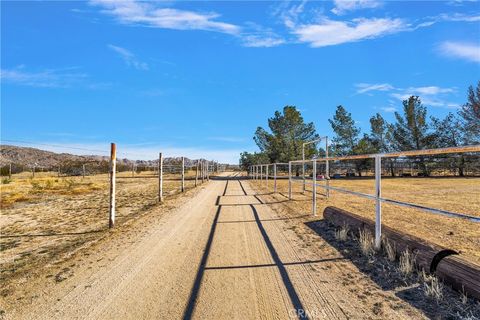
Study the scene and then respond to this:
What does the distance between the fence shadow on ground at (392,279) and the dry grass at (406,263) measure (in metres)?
0.06

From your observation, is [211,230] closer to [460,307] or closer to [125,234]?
[125,234]

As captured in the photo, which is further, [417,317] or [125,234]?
[125,234]

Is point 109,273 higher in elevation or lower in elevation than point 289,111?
lower

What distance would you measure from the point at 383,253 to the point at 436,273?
1218mm

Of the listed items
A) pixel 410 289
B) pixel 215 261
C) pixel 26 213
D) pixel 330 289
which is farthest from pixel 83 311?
pixel 26 213

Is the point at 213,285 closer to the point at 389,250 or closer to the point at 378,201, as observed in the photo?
the point at 389,250

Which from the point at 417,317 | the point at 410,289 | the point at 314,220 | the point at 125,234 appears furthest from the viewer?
the point at 314,220

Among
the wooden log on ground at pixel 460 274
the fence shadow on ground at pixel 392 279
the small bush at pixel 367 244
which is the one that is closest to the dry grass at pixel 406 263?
the fence shadow on ground at pixel 392 279

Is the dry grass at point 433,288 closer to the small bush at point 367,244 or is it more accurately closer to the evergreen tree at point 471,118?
the small bush at point 367,244

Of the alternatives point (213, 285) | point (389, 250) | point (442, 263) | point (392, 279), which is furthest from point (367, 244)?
point (213, 285)

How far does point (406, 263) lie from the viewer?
4.12 metres

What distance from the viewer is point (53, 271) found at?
4.37m
